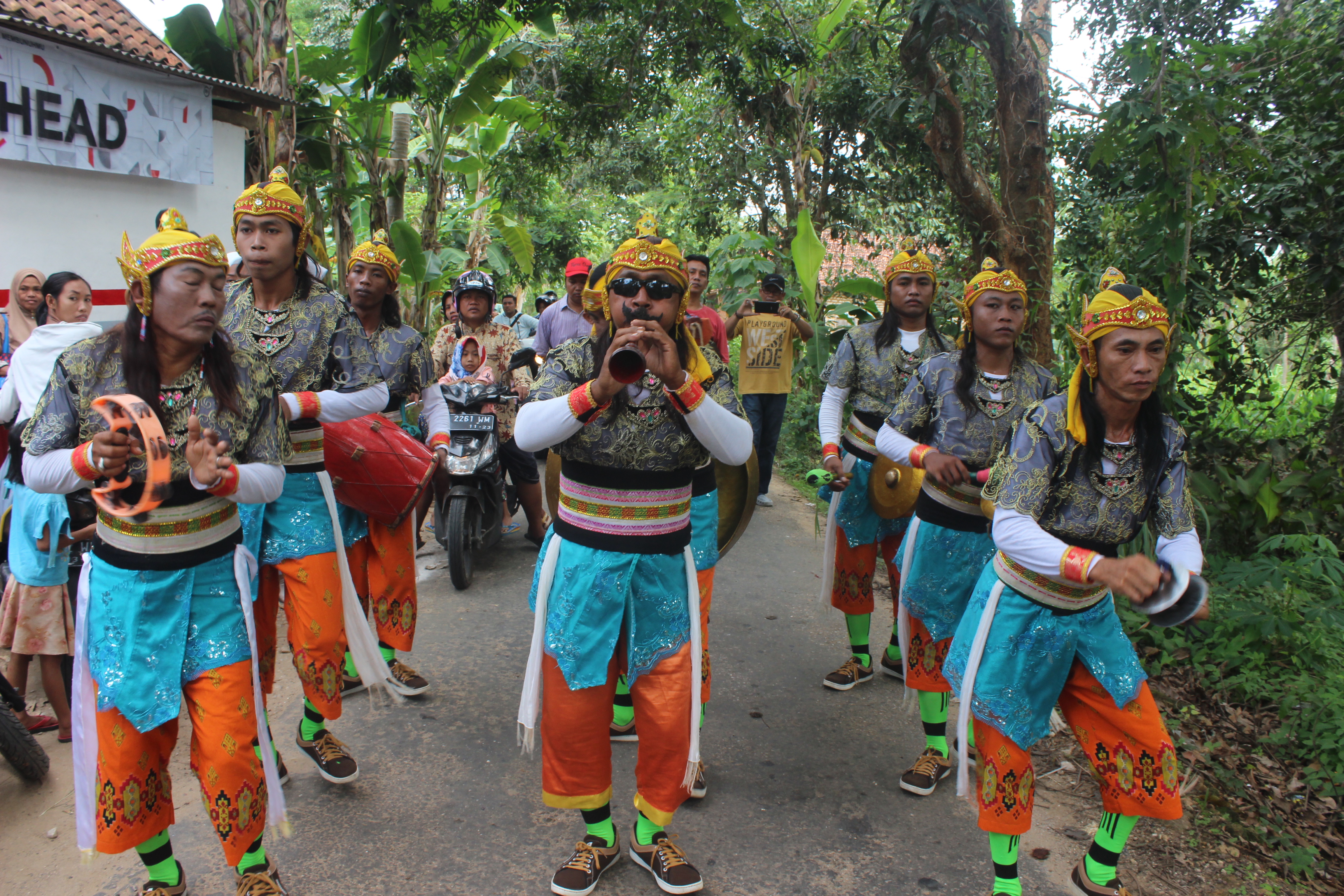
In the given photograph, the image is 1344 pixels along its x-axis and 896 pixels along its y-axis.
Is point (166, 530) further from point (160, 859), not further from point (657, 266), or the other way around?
point (657, 266)

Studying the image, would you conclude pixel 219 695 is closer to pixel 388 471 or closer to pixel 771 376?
pixel 388 471

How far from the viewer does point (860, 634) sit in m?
4.74

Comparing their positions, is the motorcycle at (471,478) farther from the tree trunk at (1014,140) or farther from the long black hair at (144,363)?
the tree trunk at (1014,140)

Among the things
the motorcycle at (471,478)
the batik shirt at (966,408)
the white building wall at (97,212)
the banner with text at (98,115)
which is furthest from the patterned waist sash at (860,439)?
the banner with text at (98,115)

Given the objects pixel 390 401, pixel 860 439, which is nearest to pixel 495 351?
pixel 390 401

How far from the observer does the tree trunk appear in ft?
19.9

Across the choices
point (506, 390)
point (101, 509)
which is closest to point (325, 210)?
point (506, 390)

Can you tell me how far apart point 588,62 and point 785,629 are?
678 cm

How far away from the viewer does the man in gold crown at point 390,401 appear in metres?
4.05

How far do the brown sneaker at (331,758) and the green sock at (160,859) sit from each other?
2.78 ft

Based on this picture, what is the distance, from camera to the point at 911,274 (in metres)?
4.48

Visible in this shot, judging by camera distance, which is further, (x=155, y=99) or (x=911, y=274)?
(x=155, y=99)

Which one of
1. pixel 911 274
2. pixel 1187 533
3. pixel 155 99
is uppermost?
pixel 155 99

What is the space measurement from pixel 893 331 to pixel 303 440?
2853 millimetres
